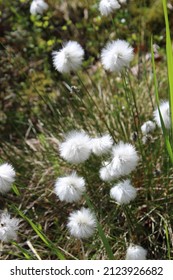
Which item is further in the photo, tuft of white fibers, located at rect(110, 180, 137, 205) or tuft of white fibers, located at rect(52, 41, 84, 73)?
tuft of white fibers, located at rect(52, 41, 84, 73)

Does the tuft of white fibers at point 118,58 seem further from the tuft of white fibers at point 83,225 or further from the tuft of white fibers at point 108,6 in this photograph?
the tuft of white fibers at point 83,225

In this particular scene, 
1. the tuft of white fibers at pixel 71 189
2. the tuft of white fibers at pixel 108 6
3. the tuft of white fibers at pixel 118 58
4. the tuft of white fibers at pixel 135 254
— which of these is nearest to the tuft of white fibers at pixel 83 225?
the tuft of white fibers at pixel 71 189

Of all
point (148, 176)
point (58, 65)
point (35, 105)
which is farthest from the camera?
point (35, 105)

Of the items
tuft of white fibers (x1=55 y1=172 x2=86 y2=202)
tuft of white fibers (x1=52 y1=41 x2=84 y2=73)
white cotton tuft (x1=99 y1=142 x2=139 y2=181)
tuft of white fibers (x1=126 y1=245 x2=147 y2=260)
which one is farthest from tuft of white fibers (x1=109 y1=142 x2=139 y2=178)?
tuft of white fibers (x1=52 y1=41 x2=84 y2=73)

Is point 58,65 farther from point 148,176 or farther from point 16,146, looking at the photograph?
point 16,146

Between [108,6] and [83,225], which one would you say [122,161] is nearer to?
[83,225]

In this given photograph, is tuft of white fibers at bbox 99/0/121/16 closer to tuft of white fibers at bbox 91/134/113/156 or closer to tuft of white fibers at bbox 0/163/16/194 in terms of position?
tuft of white fibers at bbox 91/134/113/156

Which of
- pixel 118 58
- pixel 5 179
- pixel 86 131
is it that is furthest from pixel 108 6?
pixel 5 179
